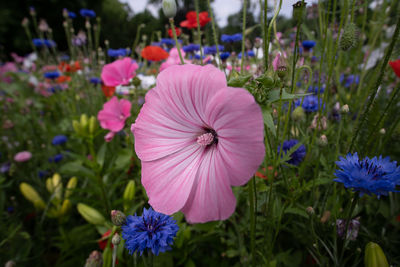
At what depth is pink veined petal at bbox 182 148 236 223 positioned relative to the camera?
14.4 inches

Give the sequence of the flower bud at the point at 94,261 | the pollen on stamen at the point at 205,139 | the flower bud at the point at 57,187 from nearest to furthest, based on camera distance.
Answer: the pollen on stamen at the point at 205,139 < the flower bud at the point at 94,261 < the flower bud at the point at 57,187

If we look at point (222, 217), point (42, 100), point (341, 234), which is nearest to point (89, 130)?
point (222, 217)

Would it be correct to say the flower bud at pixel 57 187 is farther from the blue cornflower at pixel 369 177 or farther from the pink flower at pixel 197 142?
the blue cornflower at pixel 369 177

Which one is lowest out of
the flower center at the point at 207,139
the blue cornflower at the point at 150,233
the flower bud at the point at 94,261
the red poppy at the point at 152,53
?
the flower bud at the point at 94,261

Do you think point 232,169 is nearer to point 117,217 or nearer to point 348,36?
point 117,217

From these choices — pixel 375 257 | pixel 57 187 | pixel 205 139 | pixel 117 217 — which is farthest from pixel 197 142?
pixel 57 187

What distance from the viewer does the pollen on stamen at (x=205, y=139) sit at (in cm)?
46

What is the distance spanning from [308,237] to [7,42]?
36.1 feet

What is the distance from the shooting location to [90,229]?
0.97 meters

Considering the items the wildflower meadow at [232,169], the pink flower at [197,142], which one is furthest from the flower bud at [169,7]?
the pink flower at [197,142]

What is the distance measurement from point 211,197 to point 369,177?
0.28 metres

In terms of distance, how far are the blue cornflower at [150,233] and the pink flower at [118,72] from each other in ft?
2.43

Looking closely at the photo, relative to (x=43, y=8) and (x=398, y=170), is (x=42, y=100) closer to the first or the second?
(x=398, y=170)

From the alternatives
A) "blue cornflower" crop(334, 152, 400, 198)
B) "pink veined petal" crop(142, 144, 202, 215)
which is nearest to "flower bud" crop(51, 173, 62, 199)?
"pink veined petal" crop(142, 144, 202, 215)
